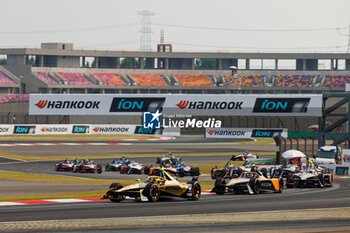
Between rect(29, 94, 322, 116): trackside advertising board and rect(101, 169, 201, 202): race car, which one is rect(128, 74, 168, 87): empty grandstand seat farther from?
rect(101, 169, 201, 202): race car

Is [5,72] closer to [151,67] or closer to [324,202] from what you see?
[151,67]

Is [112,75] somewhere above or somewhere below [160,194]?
above

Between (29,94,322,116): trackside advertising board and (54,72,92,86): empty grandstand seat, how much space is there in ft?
159

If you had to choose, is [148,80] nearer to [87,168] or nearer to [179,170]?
[87,168]

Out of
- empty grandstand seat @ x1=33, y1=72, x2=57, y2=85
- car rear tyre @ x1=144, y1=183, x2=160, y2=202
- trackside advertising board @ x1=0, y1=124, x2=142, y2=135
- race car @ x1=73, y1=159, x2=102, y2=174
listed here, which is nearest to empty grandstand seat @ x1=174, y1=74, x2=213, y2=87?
empty grandstand seat @ x1=33, y1=72, x2=57, y2=85

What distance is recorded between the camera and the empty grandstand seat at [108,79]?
427ft

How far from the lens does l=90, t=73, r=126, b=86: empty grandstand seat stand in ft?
427

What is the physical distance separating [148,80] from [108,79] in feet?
27.1

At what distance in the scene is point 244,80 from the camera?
5428 inches

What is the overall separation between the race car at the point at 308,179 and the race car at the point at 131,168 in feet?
39.8

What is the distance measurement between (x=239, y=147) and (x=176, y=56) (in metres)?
77.5

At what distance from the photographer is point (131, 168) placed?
42156mm

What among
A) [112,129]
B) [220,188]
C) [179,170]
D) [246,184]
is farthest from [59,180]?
[112,129]

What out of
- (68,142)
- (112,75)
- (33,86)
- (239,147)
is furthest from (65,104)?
(112,75)
